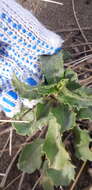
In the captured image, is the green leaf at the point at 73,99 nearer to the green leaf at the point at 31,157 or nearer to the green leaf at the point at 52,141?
the green leaf at the point at 52,141

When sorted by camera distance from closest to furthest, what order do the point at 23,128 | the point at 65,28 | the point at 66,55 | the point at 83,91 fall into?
the point at 83,91
the point at 23,128
the point at 66,55
the point at 65,28

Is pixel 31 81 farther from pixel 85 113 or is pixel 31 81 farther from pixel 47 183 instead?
pixel 47 183

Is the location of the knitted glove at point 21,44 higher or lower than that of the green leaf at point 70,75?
higher

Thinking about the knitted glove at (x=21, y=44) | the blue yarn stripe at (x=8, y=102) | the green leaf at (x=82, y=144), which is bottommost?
the green leaf at (x=82, y=144)

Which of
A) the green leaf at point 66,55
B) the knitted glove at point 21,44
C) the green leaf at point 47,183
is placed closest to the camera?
the knitted glove at point 21,44

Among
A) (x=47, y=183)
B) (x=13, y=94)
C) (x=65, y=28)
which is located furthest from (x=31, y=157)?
(x=65, y=28)

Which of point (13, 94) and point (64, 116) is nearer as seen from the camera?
point (64, 116)

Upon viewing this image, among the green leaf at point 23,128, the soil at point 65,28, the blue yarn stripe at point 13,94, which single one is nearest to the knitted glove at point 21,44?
the blue yarn stripe at point 13,94
